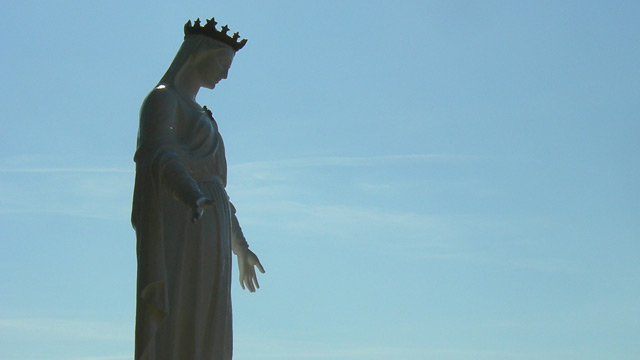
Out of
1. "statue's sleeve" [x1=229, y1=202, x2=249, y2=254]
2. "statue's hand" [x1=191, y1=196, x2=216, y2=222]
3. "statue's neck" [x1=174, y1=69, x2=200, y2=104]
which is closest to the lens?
"statue's hand" [x1=191, y1=196, x2=216, y2=222]

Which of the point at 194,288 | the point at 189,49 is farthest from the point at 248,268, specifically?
the point at 189,49

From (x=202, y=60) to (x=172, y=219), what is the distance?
144 cm

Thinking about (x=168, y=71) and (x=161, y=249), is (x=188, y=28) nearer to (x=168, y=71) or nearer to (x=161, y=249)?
(x=168, y=71)

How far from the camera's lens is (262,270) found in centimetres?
888

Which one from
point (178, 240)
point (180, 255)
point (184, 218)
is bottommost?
point (180, 255)

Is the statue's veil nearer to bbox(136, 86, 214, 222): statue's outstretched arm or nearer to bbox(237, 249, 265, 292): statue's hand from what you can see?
bbox(136, 86, 214, 222): statue's outstretched arm

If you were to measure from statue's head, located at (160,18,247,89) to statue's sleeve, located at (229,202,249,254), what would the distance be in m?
1.20

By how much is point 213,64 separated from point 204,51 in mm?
132

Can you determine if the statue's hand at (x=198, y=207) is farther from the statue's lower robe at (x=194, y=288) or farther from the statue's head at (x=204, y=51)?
the statue's head at (x=204, y=51)

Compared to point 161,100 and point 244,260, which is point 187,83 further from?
point 244,260

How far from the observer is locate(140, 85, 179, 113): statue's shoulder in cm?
784

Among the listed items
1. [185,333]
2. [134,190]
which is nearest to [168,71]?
[134,190]

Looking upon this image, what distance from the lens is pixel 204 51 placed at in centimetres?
827

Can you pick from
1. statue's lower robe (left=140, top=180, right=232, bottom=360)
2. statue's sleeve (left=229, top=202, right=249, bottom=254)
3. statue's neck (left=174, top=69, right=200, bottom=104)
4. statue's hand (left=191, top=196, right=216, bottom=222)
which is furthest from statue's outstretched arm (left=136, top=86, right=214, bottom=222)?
statue's sleeve (left=229, top=202, right=249, bottom=254)
